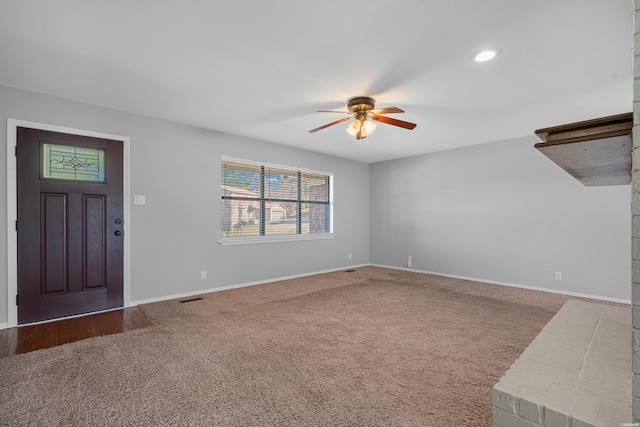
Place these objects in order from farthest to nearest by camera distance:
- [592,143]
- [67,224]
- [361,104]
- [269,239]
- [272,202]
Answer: [272,202], [269,239], [67,224], [361,104], [592,143]

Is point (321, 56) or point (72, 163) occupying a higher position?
point (321, 56)

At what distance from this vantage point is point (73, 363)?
2180 mm

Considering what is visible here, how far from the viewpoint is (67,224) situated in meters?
3.22

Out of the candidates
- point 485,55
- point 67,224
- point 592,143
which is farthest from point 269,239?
point 592,143

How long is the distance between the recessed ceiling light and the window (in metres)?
3.37

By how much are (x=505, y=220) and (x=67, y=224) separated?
19.2ft

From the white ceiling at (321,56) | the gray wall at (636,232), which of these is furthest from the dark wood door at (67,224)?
the gray wall at (636,232)

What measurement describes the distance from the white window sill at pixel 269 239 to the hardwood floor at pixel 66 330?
145 centimetres

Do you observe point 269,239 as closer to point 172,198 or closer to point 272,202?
point 272,202

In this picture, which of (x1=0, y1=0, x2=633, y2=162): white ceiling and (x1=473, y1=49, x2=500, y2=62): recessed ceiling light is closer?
(x1=0, y1=0, x2=633, y2=162): white ceiling

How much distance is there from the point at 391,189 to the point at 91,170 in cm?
501

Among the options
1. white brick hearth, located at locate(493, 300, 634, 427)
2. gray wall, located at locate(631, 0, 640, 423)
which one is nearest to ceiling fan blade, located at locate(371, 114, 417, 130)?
white brick hearth, located at locate(493, 300, 634, 427)

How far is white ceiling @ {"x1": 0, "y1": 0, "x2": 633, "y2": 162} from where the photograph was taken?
184 centimetres

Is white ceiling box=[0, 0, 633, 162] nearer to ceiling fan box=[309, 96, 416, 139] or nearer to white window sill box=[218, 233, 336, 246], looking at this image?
ceiling fan box=[309, 96, 416, 139]
